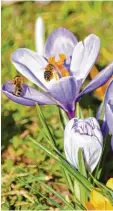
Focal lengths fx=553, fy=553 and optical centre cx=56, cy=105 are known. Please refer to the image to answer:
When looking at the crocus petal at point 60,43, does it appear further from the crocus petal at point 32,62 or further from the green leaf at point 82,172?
the green leaf at point 82,172

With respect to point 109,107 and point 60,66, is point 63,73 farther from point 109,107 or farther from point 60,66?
point 109,107

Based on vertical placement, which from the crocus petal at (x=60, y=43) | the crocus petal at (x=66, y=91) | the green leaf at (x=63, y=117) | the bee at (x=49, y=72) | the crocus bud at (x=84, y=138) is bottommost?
the crocus bud at (x=84, y=138)

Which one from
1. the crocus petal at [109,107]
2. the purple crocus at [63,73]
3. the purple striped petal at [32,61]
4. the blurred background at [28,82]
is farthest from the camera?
the blurred background at [28,82]

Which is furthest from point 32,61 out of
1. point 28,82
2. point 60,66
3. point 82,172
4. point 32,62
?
point 28,82

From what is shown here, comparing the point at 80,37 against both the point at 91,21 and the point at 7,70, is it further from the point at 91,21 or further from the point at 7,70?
the point at 7,70

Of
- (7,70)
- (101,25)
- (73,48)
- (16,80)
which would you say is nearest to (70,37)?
(73,48)

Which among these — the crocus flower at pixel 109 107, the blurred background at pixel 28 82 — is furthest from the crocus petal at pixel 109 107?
the blurred background at pixel 28 82

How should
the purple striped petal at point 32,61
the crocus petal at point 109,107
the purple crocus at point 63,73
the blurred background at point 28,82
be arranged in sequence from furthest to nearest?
the blurred background at point 28,82 → the purple striped petal at point 32,61 → the purple crocus at point 63,73 → the crocus petal at point 109,107
